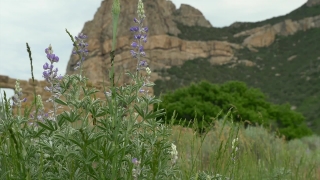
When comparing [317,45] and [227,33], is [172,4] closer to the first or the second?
[227,33]

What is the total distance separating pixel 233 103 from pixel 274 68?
57.7 m

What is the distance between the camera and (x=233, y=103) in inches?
725

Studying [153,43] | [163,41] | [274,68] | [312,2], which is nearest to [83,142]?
[274,68]

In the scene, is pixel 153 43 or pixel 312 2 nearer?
pixel 312 2

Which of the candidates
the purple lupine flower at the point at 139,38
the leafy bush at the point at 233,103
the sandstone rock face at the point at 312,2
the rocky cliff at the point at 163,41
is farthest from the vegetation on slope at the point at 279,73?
the purple lupine flower at the point at 139,38

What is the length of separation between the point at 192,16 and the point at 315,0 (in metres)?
31.9

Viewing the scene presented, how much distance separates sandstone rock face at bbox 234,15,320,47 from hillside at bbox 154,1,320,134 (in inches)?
36.1

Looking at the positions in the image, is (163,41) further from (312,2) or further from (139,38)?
(139,38)

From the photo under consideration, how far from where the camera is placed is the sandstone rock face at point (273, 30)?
8539 cm

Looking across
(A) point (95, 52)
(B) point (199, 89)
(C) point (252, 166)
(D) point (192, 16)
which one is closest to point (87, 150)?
(C) point (252, 166)

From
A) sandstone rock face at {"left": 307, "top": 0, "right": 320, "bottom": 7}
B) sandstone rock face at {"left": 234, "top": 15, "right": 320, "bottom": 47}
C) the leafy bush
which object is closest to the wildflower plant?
the leafy bush

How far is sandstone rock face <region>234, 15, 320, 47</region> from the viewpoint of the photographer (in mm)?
85394

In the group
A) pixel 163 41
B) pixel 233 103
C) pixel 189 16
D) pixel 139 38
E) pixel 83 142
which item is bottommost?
pixel 233 103

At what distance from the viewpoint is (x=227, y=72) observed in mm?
78625
